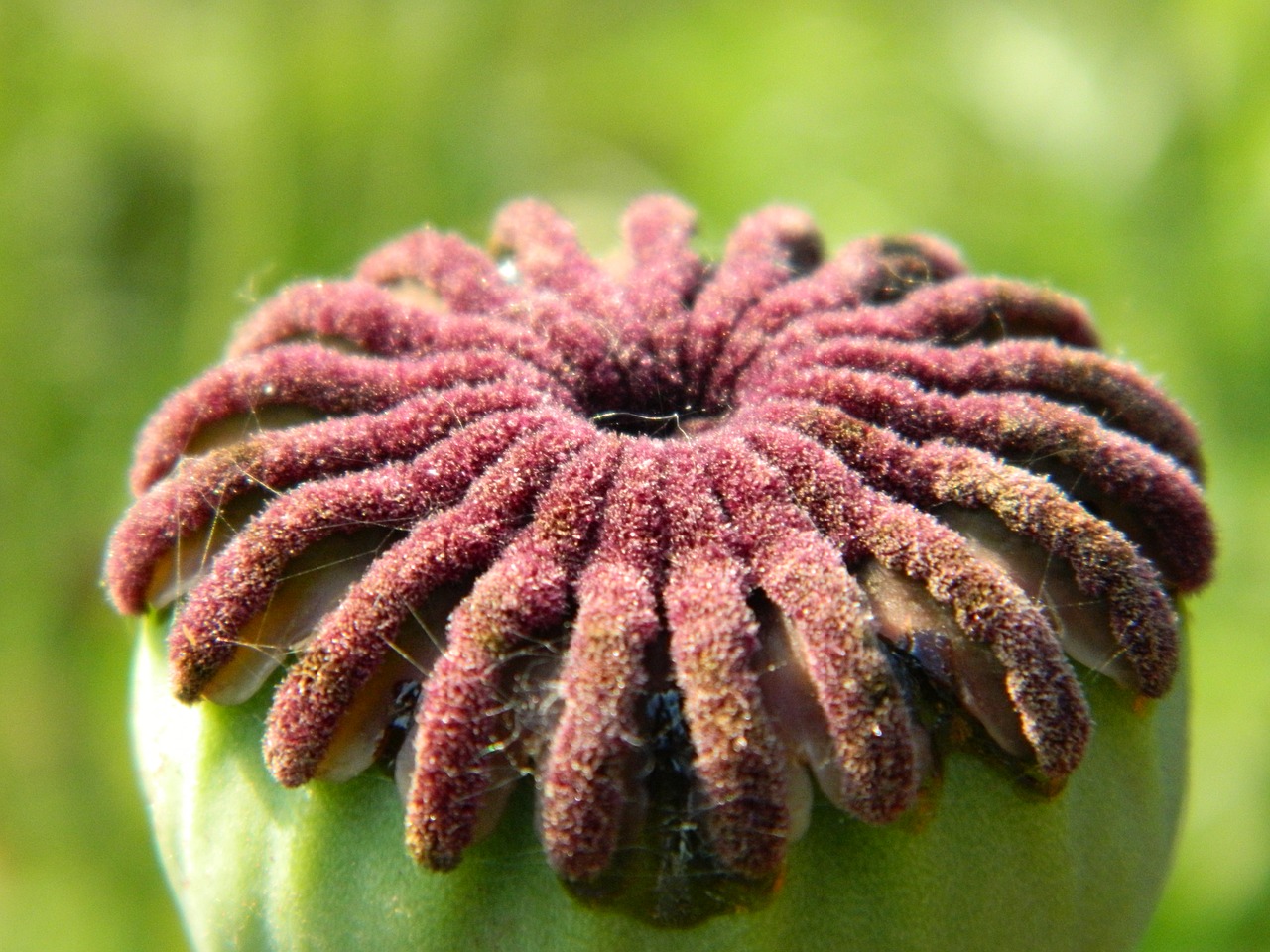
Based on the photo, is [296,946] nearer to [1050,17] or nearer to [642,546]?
[642,546]

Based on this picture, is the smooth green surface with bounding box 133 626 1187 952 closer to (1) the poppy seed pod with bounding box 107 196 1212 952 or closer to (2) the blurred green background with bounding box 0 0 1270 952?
(1) the poppy seed pod with bounding box 107 196 1212 952

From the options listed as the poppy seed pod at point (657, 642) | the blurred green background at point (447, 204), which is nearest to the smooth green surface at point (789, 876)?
the poppy seed pod at point (657, 642)

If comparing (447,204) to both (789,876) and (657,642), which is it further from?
(789,876)

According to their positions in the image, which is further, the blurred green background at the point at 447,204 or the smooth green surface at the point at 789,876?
the blurred green background at the point at 447,204

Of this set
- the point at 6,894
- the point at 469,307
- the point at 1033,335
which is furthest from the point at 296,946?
the point at 6,894

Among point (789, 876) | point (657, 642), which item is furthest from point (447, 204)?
point (789, 876)

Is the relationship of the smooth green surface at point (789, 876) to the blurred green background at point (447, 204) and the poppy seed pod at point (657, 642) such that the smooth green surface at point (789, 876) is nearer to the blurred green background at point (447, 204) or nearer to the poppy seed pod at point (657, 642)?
the poppy seed pod at point (657, 642)

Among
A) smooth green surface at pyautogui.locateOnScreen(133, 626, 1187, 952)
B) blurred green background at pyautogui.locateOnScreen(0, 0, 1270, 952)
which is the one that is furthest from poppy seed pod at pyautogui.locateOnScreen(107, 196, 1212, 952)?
blurred green background at pyautogui.locateOnScreen(0, 0, 1270, 952)
